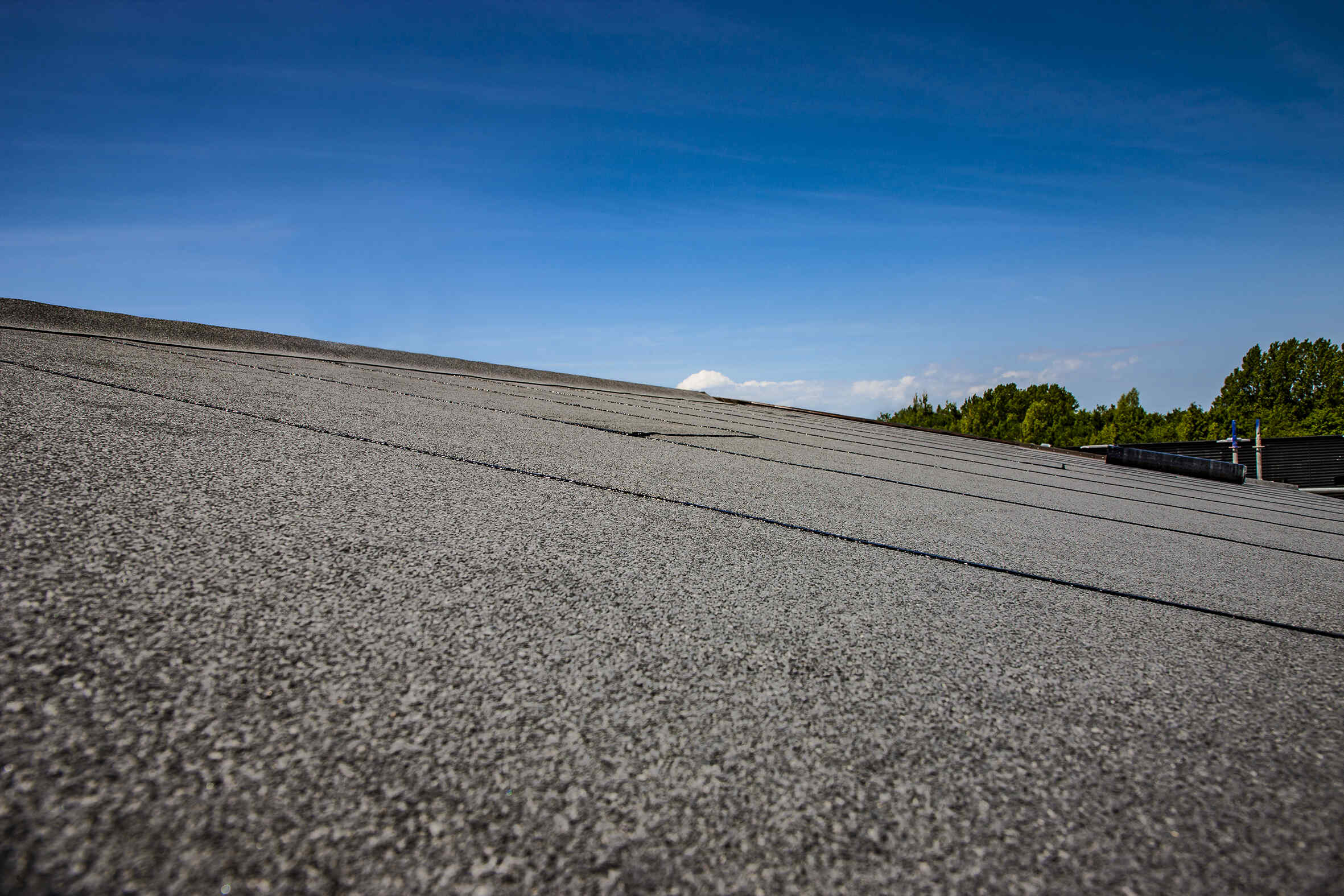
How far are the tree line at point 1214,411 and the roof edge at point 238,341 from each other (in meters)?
42.7

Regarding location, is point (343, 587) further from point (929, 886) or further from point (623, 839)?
point (929, 886)

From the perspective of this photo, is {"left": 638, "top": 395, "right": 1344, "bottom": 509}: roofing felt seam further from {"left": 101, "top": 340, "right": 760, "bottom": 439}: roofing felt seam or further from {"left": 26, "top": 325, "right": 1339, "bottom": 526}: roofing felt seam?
{"left": 101, "top": 340, "right": 760, "bottom": 439}: roofing felt seam

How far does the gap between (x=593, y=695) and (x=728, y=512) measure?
1.58 m

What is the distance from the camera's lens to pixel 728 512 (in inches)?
106

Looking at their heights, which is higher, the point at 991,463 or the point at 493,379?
the point at 493,379

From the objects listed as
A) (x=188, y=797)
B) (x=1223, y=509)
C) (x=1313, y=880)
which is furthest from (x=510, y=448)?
(x=1223, y=509)

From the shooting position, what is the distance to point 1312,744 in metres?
1.29

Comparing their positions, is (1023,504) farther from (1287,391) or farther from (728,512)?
(1287,391)

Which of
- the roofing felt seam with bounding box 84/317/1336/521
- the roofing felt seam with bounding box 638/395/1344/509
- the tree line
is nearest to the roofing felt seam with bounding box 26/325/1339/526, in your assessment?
the roofing felt seam with bounding box 84/317/1336/521

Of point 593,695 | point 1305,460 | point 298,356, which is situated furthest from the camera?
point 1305,460

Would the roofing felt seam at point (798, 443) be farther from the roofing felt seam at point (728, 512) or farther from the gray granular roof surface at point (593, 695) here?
the gray granular roof surface at point (593, 695)

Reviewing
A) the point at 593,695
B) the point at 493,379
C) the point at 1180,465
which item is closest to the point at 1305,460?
the point at 1180,465

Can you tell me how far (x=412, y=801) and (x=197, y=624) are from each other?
0.65 metres

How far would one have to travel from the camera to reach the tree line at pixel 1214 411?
2096 inches
